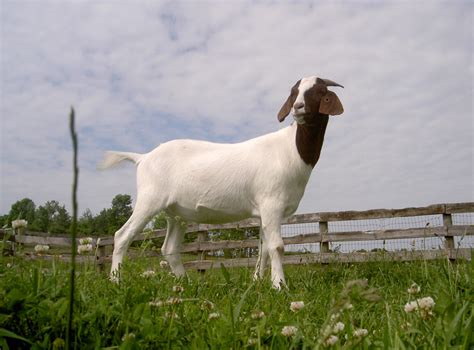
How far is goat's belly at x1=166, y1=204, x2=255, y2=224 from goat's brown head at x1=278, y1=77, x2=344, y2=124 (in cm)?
140

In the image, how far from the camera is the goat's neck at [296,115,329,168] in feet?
16.8

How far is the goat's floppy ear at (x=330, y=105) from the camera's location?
15.6 feet

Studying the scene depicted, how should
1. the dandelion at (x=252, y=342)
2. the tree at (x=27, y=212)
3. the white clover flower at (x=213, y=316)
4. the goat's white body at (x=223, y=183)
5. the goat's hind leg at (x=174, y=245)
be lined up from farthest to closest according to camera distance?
the goat's hind leg at (x=174, y=245)
the goat's white body at (x=223, y=183)
the tree at (x=27, y=212)
the white clover flower at (x=213, y=316)
the dandelion at (x=252, y=342)

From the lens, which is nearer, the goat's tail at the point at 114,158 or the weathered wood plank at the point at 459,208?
the goat's tail at the point at 114,158

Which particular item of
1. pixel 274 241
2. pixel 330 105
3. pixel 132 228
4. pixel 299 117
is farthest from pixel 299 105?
pixel 132 228

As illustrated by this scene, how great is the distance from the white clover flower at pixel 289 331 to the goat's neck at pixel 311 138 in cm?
345

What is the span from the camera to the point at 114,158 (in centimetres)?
659

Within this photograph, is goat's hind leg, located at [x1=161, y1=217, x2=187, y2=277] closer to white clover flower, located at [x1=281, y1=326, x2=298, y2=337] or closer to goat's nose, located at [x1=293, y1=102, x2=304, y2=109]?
goat's nose, located at [x1=293, y1=102, x2=304, y2=109]

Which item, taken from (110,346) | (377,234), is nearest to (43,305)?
(110,346)

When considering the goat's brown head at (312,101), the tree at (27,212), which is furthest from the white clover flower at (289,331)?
the goat's brown head at (312,101)

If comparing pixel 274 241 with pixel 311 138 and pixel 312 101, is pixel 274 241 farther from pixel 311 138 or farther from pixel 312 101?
pixel 312 101

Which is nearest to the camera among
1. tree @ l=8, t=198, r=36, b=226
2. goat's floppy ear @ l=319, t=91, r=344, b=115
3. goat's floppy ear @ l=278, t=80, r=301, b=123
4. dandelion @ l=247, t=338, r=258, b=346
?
dandelion @ l=247, t=338, r=258, b=346

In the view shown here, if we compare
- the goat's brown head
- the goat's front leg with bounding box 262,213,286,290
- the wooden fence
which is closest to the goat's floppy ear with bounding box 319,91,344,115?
the goat's brown head

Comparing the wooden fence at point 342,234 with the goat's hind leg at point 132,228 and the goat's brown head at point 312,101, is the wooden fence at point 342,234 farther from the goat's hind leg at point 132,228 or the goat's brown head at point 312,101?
the goat's brown head at point 312,101
